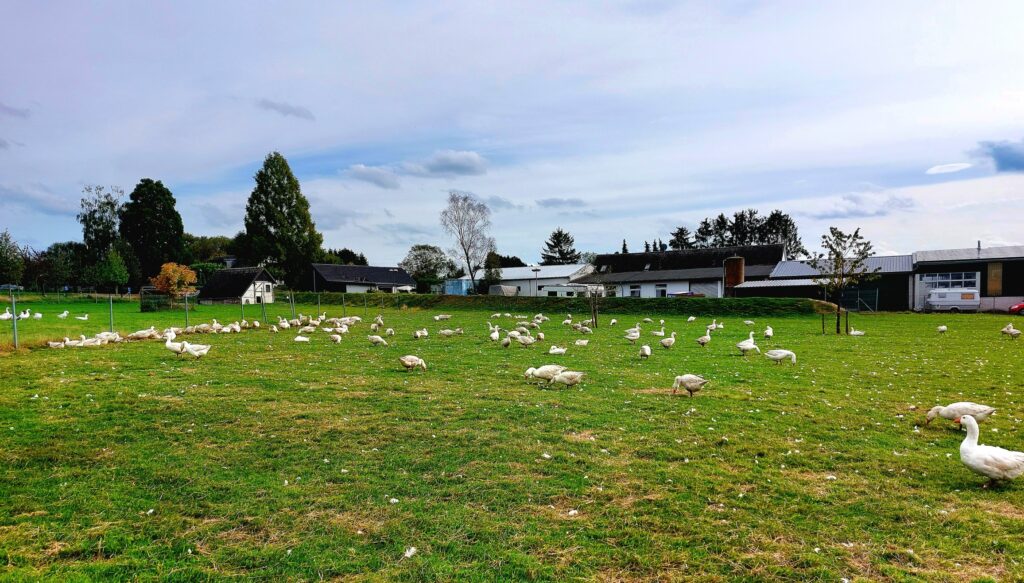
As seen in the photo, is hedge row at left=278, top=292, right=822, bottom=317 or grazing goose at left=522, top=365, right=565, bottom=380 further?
hedge row at left=278, top=292, right=822, bottom=317

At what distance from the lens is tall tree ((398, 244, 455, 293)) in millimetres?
108438

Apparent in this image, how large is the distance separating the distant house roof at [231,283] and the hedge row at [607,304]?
673cm

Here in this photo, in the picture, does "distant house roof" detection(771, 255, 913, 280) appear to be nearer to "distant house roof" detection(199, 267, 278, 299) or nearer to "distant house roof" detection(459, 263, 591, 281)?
"distant house roof" detection(459, 263, 591, 281)

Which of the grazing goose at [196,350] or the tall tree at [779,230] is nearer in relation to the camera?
the grazing goose at [196,350]

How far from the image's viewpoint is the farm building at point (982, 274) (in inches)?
2008

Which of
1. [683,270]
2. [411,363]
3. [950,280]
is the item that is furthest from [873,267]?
[411,363]

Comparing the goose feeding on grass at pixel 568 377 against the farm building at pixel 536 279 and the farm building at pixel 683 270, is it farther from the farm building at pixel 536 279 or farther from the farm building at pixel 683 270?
the farm building at pixel 536 279

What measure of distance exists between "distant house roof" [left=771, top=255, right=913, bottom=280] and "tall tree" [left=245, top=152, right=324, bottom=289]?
73.6m

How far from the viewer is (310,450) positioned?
9.01 metres

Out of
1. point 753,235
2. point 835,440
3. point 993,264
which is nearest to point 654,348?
point 835,440

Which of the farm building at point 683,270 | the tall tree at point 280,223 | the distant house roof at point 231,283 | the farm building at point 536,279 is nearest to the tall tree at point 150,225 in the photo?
the tall tree at point 280,223

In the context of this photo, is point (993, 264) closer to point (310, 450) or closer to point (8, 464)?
point (310, 450)

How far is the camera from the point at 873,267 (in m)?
57.4

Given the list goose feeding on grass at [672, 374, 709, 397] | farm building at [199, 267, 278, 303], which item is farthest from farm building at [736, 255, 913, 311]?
farm building at [199, 267, 278, 303]
